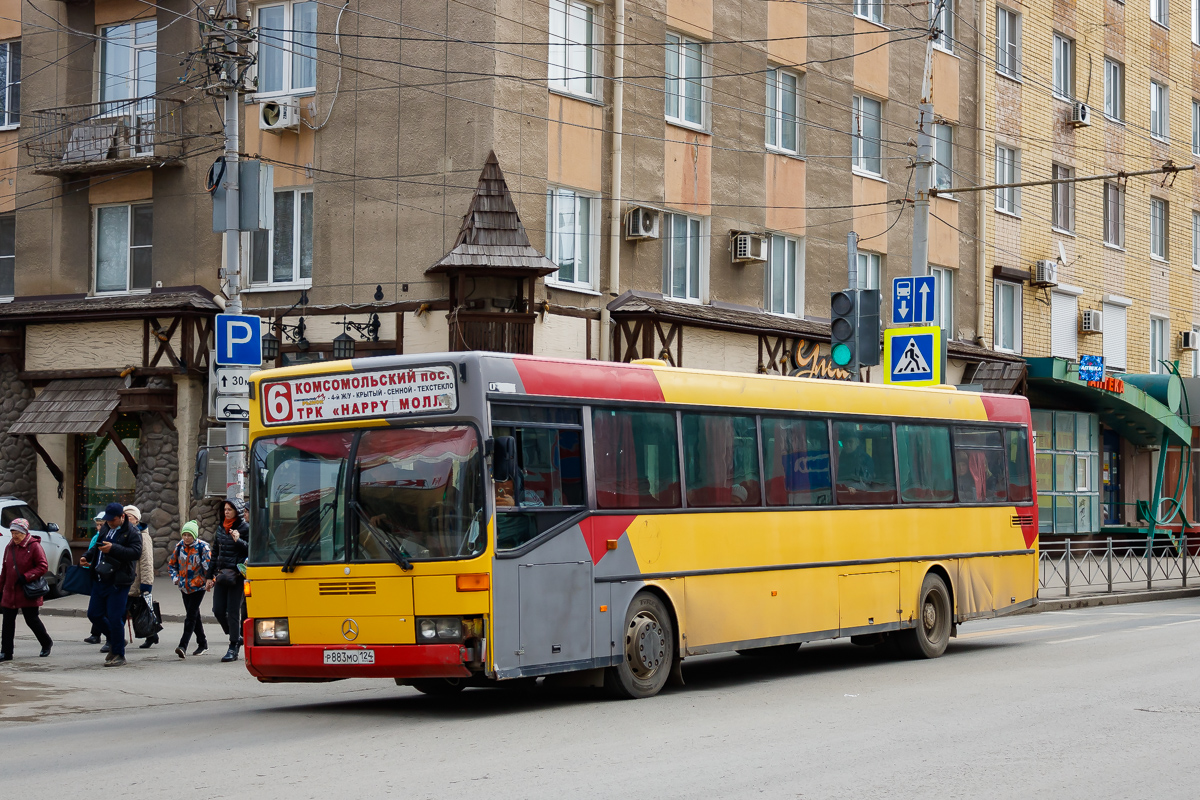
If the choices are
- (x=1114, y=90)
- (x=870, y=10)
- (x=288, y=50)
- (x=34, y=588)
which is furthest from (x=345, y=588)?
(x=1114, y=90)

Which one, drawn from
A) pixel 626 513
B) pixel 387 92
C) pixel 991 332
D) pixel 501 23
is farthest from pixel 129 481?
pixel 991 332

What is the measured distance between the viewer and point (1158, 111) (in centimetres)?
4400

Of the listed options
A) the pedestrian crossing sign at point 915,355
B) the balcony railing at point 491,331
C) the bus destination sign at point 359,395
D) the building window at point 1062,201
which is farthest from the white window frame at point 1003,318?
the bus destination sign at point 359,395

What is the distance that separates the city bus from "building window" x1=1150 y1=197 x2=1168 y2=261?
104ft

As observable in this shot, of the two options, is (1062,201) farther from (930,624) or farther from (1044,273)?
(930,624)

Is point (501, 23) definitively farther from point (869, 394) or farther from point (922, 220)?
point (869, 394)

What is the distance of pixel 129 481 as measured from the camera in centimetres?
2733

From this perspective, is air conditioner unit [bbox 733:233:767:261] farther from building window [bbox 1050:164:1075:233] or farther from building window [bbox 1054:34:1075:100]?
building window [bbox 1054:34:1075:100]

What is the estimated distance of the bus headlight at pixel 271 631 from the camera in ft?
39.0

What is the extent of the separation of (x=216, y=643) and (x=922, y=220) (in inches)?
492

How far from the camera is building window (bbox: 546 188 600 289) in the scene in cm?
2502

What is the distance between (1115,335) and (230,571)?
102 ft

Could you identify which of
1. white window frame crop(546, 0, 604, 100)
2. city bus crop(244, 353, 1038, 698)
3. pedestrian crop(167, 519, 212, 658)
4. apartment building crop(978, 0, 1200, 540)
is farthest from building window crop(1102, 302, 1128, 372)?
pedestrian crop(167, 519, 212, 658)

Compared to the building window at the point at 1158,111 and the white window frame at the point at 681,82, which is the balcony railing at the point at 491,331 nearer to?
the white window frame at the point at 681,82
